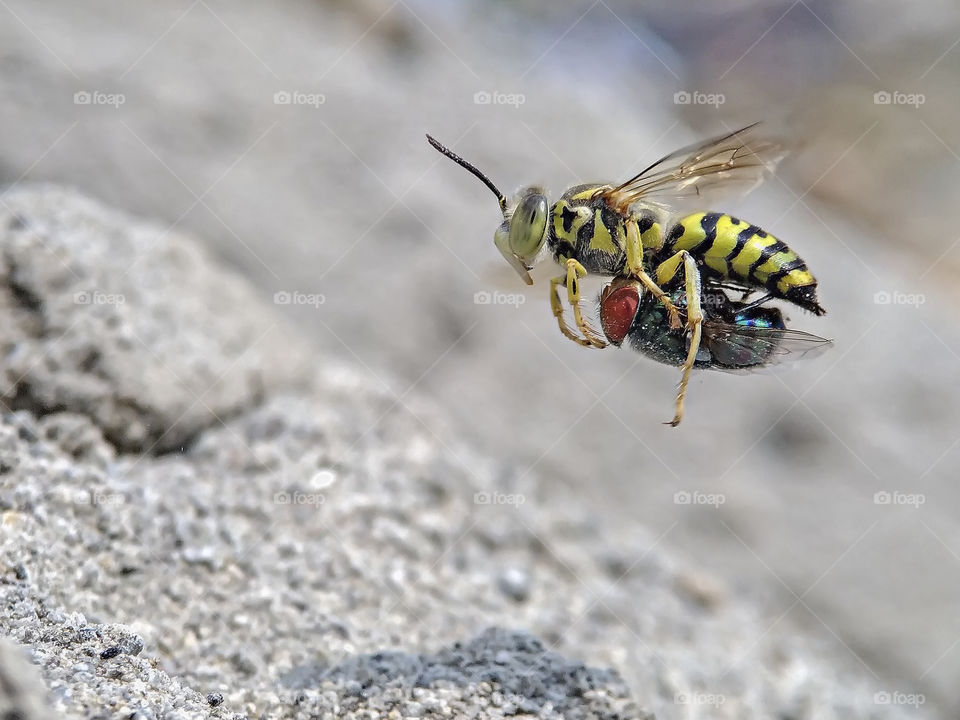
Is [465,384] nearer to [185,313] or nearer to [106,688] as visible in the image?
[185,313]

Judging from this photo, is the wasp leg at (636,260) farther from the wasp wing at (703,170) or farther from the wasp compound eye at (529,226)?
the wasp compound eye at (529,226)

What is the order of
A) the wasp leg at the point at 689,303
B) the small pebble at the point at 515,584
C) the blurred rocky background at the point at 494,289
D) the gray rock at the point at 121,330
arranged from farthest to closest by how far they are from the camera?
the blurred rocky background at the point at 494,289, the small pebble at the point at 515,584, the gray rock at the point at 121,330, the wasp leg at the point at 689,303

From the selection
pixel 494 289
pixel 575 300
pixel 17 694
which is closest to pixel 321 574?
pixel 575 300

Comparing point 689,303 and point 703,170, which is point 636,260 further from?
point 703,170

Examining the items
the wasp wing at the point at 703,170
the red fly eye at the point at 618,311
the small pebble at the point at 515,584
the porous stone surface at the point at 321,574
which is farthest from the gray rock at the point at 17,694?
the small pebble at the point at 515,584

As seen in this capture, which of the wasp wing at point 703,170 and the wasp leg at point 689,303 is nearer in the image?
the wasp leg at point 689,303

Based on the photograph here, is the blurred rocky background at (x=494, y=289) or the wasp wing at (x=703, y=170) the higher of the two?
the wasp wing at (x=703, y=170)

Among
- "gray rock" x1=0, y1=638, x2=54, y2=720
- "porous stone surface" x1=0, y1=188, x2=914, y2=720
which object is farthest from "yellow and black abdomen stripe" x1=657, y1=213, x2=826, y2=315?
"gray rock" x1=0, y1=638, x2=54, y2=720
